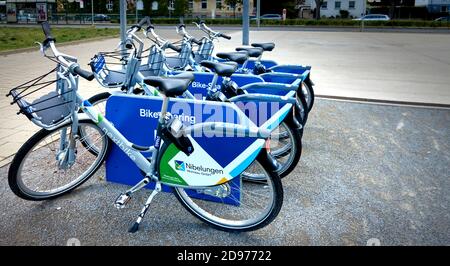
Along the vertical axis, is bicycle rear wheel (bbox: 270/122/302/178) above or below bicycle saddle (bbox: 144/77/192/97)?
below

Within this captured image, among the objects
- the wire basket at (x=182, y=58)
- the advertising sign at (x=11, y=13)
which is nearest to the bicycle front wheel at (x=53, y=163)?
the wire basket at (x=182, y=58)

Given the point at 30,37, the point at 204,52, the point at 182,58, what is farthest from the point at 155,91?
the point at 30,37

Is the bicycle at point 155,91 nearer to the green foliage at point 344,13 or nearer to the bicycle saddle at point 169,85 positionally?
the bicycle saddle at point 169,85

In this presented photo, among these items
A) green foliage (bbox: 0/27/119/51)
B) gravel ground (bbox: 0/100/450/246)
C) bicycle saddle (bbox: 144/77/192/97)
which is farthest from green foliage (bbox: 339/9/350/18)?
bicycle saddle (bbox: 144/77/192/97)

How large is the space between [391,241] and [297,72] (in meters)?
2.59

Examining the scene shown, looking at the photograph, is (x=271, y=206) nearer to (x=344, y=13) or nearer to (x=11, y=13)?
(x=11, y=13)

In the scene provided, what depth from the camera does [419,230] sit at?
2703 millimetres

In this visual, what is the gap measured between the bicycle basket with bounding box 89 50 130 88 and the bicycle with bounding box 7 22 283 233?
2.72ft

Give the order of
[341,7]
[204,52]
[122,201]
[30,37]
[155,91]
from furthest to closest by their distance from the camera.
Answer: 1. [341,7]
2. [30,37]
3. [204,52]
4. [155,91]
5. [122,201]

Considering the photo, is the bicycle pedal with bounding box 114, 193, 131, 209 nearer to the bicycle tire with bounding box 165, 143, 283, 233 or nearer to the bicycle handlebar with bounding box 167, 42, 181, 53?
the bicycle tire with bounding box 165, 143, 283, 233

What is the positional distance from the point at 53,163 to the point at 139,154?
1160mm

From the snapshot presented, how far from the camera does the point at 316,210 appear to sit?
2.98 m

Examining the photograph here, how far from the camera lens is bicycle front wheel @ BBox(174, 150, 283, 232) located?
2541 millimetres

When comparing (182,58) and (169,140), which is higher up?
(182,58)
